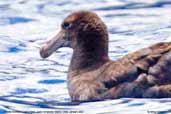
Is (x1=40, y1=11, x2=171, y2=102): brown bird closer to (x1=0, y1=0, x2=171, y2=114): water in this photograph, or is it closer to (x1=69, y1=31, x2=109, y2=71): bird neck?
(x1=69, y1=31, x2=109, y2=71): bird neck

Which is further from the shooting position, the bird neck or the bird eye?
the bird eye

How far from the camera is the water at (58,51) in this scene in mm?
13500

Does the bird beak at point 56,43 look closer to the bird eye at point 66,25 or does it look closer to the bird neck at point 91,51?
the bird eye at point 66,25

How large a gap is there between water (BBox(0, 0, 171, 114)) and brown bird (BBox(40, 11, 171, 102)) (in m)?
0.15

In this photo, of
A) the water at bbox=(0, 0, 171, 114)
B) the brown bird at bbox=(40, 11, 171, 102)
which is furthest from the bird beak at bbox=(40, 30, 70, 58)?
the water at bbox=(0, 0, 171, 114)

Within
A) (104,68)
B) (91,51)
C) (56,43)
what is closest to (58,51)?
(56,43)

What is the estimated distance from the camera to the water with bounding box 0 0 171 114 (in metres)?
13.5

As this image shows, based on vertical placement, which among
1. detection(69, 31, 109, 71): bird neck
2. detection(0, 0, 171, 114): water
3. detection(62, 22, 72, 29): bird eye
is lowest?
detection(0, 0, 171, 114): water

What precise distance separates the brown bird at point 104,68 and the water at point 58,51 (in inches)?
5.9

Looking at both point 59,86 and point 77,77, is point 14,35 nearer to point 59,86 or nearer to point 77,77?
point 59,86

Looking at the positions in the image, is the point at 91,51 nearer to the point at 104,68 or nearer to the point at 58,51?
→ the point at 104,68

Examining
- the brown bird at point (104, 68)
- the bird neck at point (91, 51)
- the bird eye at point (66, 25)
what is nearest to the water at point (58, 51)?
the brown bird at point (104, 68)

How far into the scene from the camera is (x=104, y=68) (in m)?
13.8

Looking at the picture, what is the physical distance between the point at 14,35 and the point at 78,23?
490 cm
